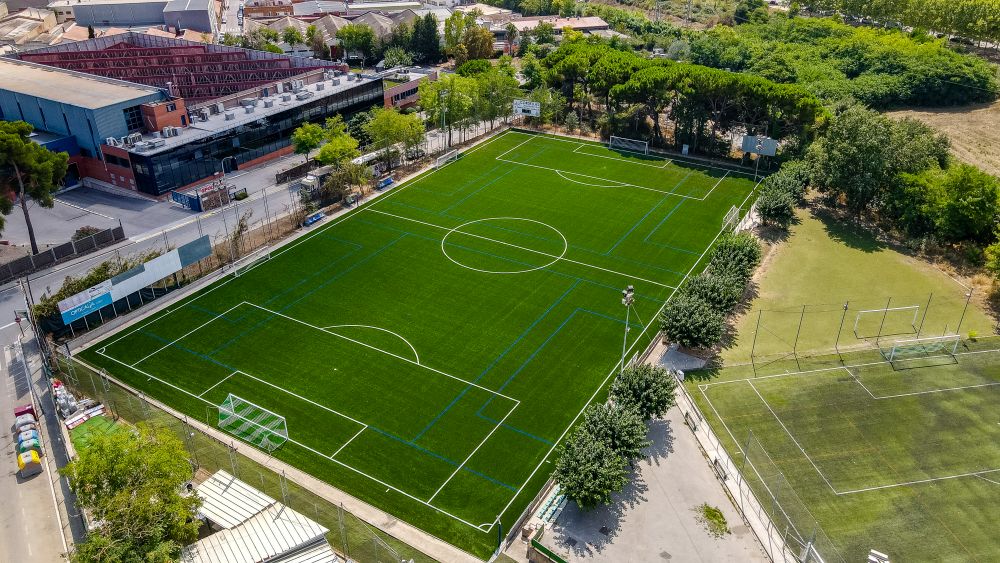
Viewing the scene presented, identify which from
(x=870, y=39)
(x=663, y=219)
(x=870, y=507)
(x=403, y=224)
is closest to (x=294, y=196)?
(x=403, y=224)

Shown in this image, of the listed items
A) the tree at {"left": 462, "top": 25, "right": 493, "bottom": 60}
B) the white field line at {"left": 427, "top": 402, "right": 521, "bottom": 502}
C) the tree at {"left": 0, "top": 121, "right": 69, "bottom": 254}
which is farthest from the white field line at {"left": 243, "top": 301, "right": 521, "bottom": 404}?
the tree at {"left": 462, "top": 25, "right": 493, "bottom": 60}

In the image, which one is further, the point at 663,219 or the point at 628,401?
the point at 663,219

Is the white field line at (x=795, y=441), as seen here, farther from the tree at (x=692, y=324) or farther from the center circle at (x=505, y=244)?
the center circle at (x=505, y=244)

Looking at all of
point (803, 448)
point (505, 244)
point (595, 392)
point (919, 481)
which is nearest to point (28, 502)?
point (595, 392)

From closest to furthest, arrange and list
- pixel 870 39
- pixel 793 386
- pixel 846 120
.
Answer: pixel 793 386, pixel 846 120, pixel 870 39

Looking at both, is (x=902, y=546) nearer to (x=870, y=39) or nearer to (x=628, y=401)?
(x=628, y=401)

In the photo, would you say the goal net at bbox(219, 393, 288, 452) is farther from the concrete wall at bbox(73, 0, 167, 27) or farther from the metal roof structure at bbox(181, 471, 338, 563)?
the concrete wall at bbox(73, 0, 167, 27)

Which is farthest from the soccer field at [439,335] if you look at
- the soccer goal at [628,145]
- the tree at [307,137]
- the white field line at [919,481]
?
the white field line at [919,481]
